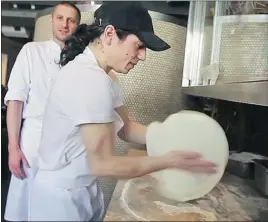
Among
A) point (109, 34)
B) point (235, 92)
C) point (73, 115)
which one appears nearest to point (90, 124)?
point (73, 115)

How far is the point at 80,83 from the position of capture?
23.8 inches

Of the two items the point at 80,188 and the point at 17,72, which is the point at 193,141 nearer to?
the point at 80,188

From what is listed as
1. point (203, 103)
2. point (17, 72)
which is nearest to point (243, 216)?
point (203, 103)

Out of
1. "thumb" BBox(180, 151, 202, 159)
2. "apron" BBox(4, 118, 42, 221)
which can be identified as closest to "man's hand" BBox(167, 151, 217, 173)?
"thumb" BBox(180, 151, 202, 159)

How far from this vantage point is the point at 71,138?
23.9 inches

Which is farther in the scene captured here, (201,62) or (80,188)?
(201,62)

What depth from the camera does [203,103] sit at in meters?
0.71

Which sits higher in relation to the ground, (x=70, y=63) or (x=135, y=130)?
(x=70, y=63)

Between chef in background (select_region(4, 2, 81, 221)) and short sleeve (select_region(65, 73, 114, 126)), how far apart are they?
0.08 meters

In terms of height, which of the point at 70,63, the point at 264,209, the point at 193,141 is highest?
the point at 70,63

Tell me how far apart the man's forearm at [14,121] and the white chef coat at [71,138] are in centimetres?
6

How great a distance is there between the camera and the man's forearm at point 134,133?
2.19 ft

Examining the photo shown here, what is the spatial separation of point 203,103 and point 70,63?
0.78ft

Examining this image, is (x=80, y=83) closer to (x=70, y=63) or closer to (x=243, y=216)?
(x=70, y=63)
